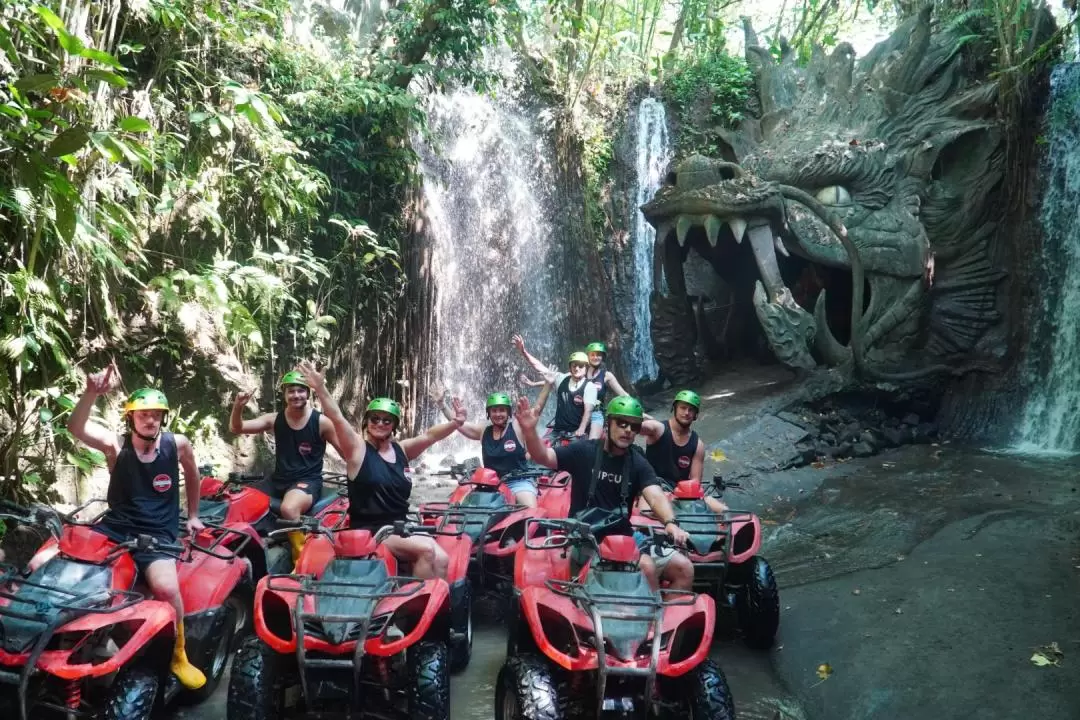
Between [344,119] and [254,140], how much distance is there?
1.71 m

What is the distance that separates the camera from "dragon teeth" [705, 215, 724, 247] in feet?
37.7

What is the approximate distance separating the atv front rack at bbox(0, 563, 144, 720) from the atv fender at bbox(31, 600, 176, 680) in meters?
0.03

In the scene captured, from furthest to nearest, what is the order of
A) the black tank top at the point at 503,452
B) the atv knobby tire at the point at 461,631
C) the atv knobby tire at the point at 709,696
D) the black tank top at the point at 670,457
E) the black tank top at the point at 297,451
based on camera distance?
1. the black tank top at the point at 503,452
2. the black tank top at the point at 670,457
3. the black tank top at the point at 297,451
4. the atv knobby tire at the point at 461,631
5. the atv knobby tire at the point at 709,696

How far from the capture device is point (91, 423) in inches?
174

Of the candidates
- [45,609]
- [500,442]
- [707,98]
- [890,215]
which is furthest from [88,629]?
[707,98]

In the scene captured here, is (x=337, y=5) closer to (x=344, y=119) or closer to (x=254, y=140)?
(x=344, y=119)

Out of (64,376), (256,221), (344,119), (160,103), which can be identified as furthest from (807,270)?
(64,376)

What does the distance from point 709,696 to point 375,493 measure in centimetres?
199

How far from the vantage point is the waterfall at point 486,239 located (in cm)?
1255

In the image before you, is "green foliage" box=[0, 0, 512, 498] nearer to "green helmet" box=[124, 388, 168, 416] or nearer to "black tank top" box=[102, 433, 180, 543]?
"green helmet" box=[124, 388, 168, 416]

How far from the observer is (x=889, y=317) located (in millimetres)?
11602

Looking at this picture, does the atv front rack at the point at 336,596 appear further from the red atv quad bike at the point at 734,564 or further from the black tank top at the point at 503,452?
the black tank top at the point at 503,452

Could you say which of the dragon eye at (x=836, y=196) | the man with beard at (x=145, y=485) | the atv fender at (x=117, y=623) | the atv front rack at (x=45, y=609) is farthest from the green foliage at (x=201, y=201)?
the dragon eye at (x=836, y=196)

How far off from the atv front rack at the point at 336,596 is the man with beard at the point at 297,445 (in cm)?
194
